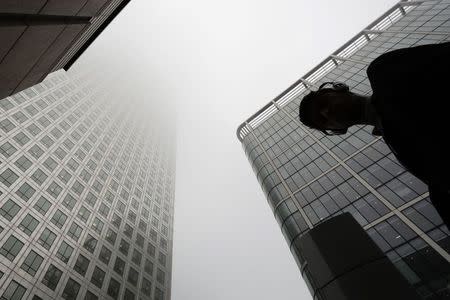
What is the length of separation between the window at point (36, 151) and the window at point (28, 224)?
11.6 metres

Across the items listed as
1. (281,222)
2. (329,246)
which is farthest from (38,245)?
(329,246)

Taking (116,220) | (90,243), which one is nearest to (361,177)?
(90,243)

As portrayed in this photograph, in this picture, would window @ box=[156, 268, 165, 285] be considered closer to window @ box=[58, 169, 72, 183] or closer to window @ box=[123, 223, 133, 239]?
window @ box=[123, 223, 133, 239]

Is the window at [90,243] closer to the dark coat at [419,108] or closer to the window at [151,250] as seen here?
the window at [151,250]

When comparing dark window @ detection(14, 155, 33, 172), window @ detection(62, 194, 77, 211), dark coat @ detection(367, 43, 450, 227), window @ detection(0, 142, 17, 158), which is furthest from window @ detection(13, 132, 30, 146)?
dark coat @ detection(367, 43, 450, 227)

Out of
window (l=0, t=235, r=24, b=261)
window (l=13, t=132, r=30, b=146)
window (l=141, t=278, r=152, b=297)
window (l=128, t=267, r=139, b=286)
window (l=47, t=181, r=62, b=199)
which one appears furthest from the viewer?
window (l=141, t=278, r=152, b=297)

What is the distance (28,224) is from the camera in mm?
39969

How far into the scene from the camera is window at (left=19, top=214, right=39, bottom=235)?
39141 mm

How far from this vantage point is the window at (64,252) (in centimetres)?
4122

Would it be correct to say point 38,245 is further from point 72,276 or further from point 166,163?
point 166,163

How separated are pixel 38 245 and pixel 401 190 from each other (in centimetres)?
4382

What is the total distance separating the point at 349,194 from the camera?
35625mm

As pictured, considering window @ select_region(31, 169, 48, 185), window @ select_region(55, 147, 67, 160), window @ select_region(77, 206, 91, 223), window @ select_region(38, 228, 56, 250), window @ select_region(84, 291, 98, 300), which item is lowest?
window @ select_region(84, 291, 98, 300)

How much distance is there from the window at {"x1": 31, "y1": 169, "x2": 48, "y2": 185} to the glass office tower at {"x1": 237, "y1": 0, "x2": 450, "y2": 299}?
33.9m
